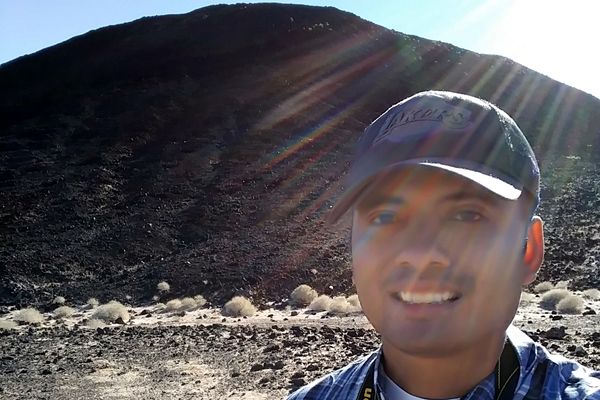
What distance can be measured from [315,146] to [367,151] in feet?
129

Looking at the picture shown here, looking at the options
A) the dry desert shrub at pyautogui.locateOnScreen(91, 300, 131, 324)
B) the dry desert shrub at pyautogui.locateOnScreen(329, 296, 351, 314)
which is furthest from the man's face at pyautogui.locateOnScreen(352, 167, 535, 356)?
the dry desert shrub at pyautogui.locateOnScreen(91, 300, 131, 324)

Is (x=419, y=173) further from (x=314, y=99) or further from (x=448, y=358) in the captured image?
(x=314, y=99)

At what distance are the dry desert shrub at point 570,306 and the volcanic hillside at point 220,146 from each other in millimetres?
5279

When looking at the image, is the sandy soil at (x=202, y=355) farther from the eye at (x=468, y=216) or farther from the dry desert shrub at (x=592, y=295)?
the eye at (x=468, y=216)

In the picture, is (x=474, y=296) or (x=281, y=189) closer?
(x=474, y=296)

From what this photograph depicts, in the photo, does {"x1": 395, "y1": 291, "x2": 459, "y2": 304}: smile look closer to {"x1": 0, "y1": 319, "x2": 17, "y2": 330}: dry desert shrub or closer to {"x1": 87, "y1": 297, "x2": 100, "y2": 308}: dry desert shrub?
{"x1": 0, "y1": 319, "x2": 17, "y2": 330}: dry desert shrub

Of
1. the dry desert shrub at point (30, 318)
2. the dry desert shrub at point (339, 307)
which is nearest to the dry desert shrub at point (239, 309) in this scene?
the dry desert shrub at point (339, 307)

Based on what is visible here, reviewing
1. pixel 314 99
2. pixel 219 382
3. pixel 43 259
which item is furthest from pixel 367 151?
pixel 314 99

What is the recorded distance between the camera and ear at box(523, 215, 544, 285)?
5.17 ft

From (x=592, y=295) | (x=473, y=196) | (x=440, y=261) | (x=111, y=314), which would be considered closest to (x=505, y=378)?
(x=440, y=261)

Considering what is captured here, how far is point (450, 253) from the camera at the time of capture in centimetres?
144

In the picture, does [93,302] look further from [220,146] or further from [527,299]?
[220,146]

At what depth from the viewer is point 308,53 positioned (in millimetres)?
55312

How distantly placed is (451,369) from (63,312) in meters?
20.7
